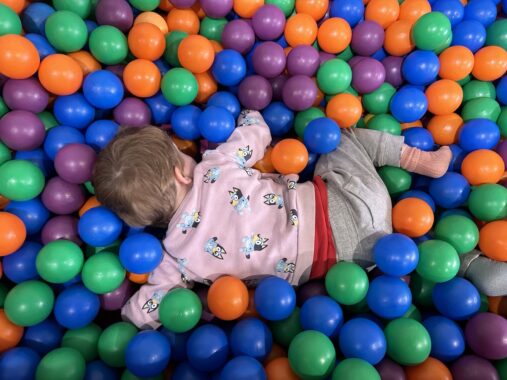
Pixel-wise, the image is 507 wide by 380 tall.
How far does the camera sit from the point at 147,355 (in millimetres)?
1135

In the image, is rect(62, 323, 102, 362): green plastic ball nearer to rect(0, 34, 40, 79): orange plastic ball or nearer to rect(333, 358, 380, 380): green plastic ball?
rect(333, 358, 380, 380): green plastic ball

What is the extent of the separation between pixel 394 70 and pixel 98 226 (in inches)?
47.8

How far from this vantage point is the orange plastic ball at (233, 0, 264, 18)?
160 centimetres

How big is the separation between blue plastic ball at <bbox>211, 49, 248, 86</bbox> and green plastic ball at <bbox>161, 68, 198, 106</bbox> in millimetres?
99

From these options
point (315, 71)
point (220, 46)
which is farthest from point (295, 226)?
point (220, 46)

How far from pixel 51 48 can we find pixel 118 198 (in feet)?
2.20

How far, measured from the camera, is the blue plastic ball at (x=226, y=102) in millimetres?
1513

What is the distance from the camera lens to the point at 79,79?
1.41m

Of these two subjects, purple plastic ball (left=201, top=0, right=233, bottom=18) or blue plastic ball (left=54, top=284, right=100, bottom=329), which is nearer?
blue plastic ball (left=54, top=284, right=100, bottom=329)

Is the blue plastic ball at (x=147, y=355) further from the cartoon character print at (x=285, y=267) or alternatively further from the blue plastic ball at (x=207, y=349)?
the cartoon character print at (x=285, y=267)

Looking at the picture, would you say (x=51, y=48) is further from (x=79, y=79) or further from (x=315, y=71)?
(x=315, y=71)

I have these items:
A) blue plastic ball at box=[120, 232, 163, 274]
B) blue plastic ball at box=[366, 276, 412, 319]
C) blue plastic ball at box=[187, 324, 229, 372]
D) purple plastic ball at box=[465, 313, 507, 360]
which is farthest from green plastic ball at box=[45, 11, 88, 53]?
purple plastic ball at box=[465, 313, 507, 360]

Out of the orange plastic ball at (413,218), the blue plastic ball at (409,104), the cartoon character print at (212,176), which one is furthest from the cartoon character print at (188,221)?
the blue plastic ball at (409,104)

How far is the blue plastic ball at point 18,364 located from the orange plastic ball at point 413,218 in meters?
1.15
